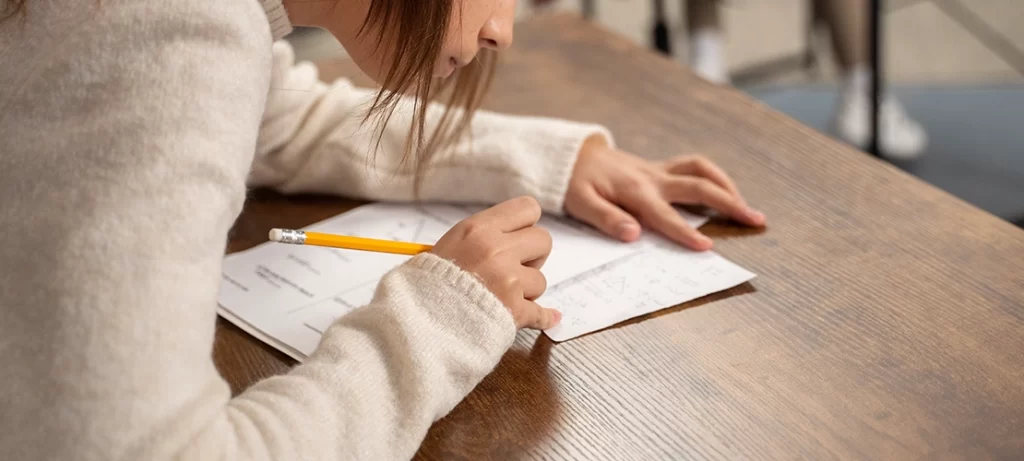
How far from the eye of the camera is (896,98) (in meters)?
2.39

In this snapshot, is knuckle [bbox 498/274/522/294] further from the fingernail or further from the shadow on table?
the fingernail

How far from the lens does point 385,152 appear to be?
0.99m

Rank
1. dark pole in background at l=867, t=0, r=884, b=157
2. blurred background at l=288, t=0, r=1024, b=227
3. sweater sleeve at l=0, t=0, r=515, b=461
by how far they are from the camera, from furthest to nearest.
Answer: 1. blurred background at l=288, t=0, r=1024, b=227
2. dark pole in background at l=867, t=0, r=884, b=157
3. sweater sleeve at l=0, t=0, r=515, b=461

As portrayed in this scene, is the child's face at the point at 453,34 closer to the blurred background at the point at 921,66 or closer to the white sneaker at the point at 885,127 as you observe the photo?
the blurred background at the point at 921,66

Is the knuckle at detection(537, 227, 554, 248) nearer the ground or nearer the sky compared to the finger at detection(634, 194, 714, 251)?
nearer the sky

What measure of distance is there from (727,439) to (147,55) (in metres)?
0.42

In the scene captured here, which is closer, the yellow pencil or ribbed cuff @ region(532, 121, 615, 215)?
the yellow pencil

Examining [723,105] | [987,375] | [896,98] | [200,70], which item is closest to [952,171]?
[896,98]

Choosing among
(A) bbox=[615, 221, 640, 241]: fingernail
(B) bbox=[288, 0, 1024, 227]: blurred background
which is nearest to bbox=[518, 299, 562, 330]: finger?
(A) bbox=[615, 221, 640, 241]: fingernail

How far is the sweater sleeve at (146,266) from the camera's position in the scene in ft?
1.87

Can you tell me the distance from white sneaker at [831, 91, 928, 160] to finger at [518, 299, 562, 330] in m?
1.52

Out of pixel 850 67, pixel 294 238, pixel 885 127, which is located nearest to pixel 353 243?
pixel 294 238

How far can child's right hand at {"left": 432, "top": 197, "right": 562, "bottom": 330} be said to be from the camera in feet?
2.35

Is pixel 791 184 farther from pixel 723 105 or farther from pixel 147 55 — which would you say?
pixel 147 55
